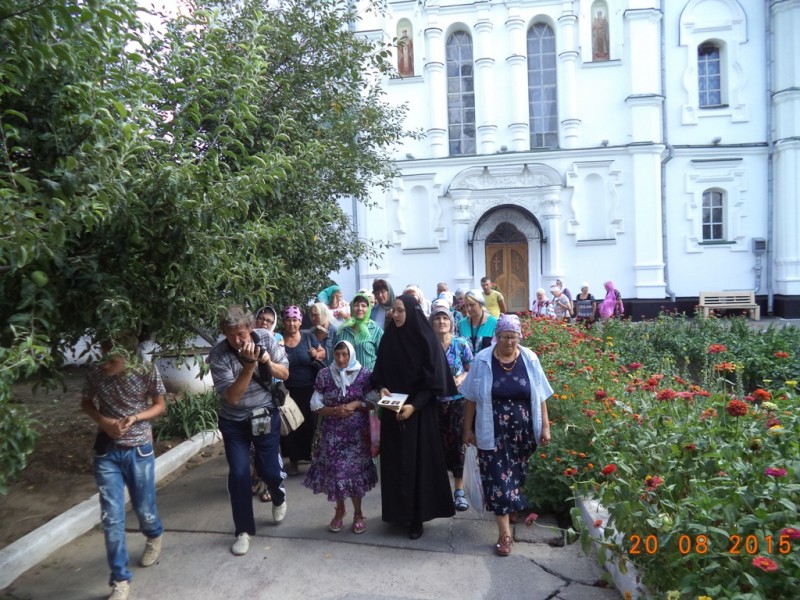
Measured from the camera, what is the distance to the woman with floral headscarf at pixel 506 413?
14.0 ft

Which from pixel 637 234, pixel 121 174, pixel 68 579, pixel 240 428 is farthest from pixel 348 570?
pixel 637 234

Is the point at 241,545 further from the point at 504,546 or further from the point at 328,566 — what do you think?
the point at 504,546

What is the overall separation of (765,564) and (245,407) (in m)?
3.30

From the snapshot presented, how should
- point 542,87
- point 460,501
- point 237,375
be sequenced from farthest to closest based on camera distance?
point 542,87 < point 460,501 < point 237,375

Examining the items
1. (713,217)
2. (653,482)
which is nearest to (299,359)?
(653,482)

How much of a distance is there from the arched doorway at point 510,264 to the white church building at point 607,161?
0.06 metres

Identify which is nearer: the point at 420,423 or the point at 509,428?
the point at 509,428

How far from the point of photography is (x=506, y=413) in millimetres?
4312

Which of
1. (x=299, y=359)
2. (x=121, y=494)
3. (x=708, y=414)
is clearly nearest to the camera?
(x=708, y=414)

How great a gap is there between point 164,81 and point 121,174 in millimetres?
1790

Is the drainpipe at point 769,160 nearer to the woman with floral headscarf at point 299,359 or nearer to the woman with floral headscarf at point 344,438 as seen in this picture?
the woman with floral headscarf at point 299,359

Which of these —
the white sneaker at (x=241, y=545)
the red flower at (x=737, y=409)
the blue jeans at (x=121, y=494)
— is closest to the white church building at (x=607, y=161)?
the white sneaker at (x=241, y=545)

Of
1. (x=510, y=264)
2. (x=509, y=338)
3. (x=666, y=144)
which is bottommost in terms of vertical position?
(x=509, y=338)

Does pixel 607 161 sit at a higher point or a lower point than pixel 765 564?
higher
